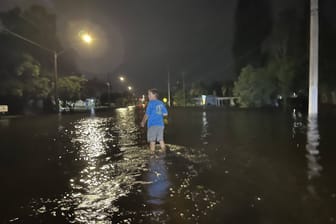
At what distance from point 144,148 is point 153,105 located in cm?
168

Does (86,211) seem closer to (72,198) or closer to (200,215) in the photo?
(72,198)

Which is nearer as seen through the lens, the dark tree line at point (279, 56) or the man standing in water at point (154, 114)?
the man standing in water at point (154, 114)

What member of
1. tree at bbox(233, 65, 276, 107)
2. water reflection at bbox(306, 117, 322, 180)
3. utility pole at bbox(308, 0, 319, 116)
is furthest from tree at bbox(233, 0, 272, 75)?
water reflection at bbox(306, 117, 322, 180)

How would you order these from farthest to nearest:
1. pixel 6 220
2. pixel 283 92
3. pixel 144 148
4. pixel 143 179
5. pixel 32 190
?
1. pixel 283 92
2. pixel 144 148
3. pixel 143 179
4. pixel 32 190
5. pixel 6 220

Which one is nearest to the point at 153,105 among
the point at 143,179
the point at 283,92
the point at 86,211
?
the point at 143,179

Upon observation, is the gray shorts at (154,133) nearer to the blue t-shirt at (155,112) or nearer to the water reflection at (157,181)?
the blue t-shirt at (155,112)

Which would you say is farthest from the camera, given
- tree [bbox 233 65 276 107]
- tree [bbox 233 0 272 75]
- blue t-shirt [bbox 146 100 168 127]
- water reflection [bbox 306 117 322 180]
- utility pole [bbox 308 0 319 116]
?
tree [bbox 233 0 272 75]

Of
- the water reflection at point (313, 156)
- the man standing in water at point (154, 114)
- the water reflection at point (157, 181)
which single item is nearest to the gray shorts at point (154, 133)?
the man standing in water at point (154, 114)

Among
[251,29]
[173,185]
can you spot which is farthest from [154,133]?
[251,29]

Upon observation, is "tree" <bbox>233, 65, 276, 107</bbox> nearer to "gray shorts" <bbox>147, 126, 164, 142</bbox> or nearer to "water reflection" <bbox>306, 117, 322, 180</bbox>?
"water reflection" <bbox>306, 117, 322, 180</bbox>

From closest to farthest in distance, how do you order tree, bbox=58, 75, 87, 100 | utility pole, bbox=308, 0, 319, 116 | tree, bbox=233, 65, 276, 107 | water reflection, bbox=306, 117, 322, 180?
water reflection, bbox=306, 117, 322, 180 → utility pole, bbox=308, 0, 319, 116 → tree, bbox=58, 75, 87, 100 → tree, bbox=233, 65, 276, 107

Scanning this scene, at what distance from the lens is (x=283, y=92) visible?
4391 cm

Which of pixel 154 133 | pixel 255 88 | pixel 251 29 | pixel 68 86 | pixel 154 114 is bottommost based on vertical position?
pixel 154 133

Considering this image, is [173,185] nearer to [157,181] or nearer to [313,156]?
[157,181]
